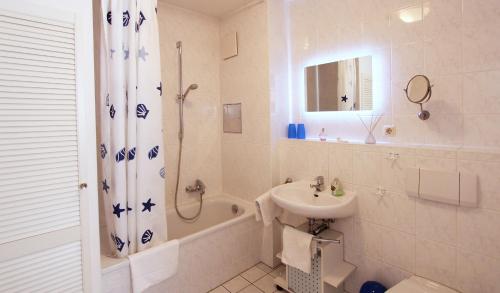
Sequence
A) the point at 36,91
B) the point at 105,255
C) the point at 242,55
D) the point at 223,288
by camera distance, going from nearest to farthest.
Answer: the point at 36,91, the point at 105,255, the point at 223,288, the point at 242,55

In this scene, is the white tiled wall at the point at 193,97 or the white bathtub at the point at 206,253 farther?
the white tiled wall at the point at 193,97

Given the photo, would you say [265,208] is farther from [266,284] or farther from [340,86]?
[340,86]

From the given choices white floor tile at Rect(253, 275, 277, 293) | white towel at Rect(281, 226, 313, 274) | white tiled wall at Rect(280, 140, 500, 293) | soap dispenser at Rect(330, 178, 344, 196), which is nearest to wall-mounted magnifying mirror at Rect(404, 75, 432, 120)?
white tiled wall at Rect(280, 140, 500, 293)

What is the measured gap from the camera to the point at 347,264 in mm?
1896

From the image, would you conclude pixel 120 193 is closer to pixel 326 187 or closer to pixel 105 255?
pixel 105 255

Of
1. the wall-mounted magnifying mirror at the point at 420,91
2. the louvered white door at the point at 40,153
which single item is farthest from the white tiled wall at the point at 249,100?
the louvered white door at the point at 40,153

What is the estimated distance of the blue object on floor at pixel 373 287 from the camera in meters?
1.65

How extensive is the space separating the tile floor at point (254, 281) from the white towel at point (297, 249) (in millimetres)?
424

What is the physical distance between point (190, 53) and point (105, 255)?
6.20 feet

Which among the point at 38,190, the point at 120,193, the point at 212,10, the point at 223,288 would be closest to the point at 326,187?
the point at 223,288

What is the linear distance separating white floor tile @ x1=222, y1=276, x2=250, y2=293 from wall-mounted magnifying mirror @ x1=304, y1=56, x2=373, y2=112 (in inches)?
61.1

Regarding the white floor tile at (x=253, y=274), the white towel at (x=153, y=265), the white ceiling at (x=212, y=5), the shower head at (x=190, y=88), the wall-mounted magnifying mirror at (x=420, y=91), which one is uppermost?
the white ceiling at (x=212, y=5)

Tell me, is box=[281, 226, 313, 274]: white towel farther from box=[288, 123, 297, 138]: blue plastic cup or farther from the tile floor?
box=[288, 123, 297, 138]: blue plastic cup

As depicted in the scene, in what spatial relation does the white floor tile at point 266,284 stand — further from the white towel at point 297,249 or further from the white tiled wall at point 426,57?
the white tiled wall at point 426,57
